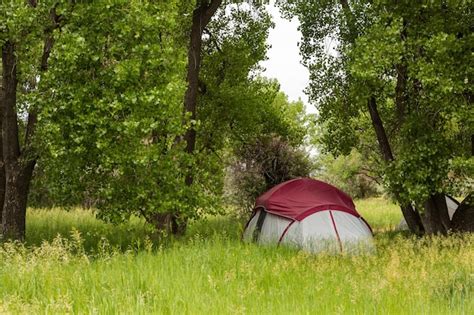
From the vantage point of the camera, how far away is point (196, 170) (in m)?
14.1

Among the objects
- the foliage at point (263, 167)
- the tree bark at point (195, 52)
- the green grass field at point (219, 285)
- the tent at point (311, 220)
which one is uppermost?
A: the tree bark at point (195, 52)

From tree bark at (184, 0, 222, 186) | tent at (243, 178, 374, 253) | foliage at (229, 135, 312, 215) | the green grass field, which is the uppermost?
tree bark at (184, 0, 222, 186)

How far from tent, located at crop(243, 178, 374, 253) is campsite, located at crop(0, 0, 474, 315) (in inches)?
2.6

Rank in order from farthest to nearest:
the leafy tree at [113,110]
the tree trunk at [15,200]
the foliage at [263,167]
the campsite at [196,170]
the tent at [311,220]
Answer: the foliage at [263,167], the tent at [311,220], the tree trunk at [15,200], the leafy tree at [113,110], the campsite at [196,170]

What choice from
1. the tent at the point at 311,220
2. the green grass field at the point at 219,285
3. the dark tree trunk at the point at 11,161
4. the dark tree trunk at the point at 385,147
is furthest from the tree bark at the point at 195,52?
the green grass field at the point at 219,285

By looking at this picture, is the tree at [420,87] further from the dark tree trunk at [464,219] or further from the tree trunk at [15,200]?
the tree trunk at [15,200]

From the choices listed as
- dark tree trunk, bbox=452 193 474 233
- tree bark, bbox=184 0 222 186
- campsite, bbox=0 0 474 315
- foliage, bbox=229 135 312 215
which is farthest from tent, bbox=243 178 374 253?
foliage, bbox=229 135 312 215

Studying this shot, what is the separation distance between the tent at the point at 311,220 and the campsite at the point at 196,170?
7 cm

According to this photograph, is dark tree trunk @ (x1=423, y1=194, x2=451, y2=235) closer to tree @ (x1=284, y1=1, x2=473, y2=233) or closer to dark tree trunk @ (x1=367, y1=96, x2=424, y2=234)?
tree @ (x1=284, y1=1, x2=473, y2=233)

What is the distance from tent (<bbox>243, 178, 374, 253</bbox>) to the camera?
13.4m

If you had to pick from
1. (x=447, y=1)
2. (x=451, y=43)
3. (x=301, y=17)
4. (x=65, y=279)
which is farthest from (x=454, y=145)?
(x=65, y=279)

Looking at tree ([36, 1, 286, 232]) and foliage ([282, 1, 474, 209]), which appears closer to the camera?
tree ([36, 1, 286, 232])

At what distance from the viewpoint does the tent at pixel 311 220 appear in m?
13.4

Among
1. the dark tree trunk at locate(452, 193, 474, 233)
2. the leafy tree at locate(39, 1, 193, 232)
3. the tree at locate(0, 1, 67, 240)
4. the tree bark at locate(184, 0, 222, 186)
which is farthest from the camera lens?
the tree bark at locate(184, 0, 222, 186)
